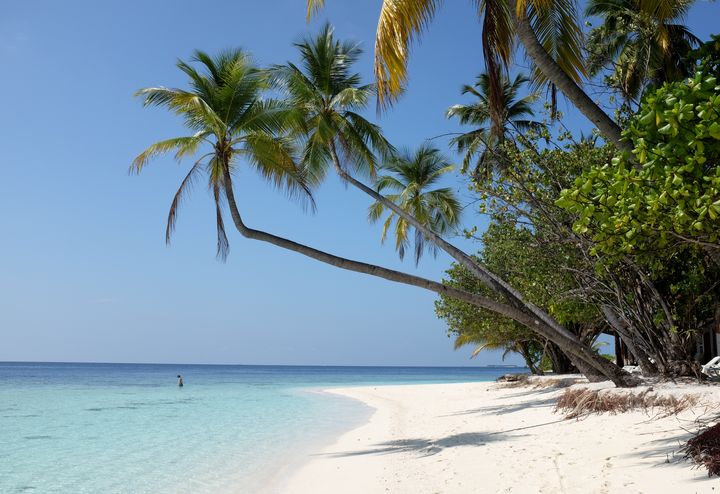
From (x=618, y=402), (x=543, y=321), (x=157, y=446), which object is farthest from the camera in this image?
(x=157, y=446)

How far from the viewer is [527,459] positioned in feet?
22.3

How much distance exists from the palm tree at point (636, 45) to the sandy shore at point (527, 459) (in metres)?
5.82

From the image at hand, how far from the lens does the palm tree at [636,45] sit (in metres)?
11.5

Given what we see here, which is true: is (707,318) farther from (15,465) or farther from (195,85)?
(15,465)

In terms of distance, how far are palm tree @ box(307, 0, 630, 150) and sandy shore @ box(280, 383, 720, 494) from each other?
3154mm

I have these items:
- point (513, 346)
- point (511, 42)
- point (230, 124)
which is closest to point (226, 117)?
point (230, 124)

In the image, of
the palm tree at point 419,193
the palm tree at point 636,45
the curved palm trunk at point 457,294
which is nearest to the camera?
the curved palm trunk at point 457,294

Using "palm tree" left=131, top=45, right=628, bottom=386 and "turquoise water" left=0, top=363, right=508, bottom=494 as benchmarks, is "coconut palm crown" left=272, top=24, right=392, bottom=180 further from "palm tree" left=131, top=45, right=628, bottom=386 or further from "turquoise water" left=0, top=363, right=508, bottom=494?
"turquoise water" left=0, top=363, right=508, bottom=494

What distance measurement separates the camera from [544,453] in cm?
699

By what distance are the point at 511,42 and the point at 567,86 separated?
1474 mm

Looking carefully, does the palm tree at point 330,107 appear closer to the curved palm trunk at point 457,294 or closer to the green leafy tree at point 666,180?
the curved palm trunk at point 457,294

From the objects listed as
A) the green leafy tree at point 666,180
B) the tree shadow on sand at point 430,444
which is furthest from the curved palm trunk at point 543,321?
the green leafy tree at point 666,180

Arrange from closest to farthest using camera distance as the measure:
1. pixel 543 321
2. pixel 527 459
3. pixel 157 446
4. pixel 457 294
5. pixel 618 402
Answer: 1. pixel 527 459
2. pixel 618 402
3. pixel 457 294
4. pixel 543 321
5. pixel 157 446

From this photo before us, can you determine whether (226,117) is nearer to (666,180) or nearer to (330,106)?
(330,106)
